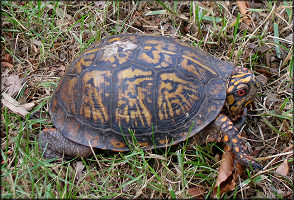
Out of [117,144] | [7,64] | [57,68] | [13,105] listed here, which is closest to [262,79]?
[117,144]

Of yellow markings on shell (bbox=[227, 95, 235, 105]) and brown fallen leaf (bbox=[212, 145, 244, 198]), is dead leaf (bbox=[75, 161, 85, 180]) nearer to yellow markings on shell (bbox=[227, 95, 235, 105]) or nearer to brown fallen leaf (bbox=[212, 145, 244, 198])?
brown fallen leaf (bbox=[212, 145, 244, 198])

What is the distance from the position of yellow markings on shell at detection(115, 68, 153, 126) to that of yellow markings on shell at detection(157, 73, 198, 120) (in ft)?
0.35

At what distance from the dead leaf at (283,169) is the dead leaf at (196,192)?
2.55 ft

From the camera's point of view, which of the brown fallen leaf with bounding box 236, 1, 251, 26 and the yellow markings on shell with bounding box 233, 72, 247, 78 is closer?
the yellow markings on shell with bounding box 233, 72, 247, 78

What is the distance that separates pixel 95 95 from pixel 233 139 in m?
1.39

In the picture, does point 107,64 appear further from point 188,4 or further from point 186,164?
point 188,4

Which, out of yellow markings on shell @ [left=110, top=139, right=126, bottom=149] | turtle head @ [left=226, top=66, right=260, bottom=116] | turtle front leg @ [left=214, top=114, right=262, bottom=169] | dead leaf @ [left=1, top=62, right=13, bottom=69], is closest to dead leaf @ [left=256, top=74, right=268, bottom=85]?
turtle head @ [left=226, top=66, right=260, bottom=116]

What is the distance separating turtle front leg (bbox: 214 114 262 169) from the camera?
275cm

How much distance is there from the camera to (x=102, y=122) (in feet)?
9.30

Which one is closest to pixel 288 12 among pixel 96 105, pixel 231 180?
pixel 231 180

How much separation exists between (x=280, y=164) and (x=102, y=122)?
1.78 meters

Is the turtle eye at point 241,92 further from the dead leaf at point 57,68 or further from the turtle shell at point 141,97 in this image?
the dead leaf at point 57,68

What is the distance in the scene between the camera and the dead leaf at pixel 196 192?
2691 millimetres

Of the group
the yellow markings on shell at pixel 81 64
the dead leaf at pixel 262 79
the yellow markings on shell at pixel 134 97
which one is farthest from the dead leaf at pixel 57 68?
the dead leaf at pixel 262 79
